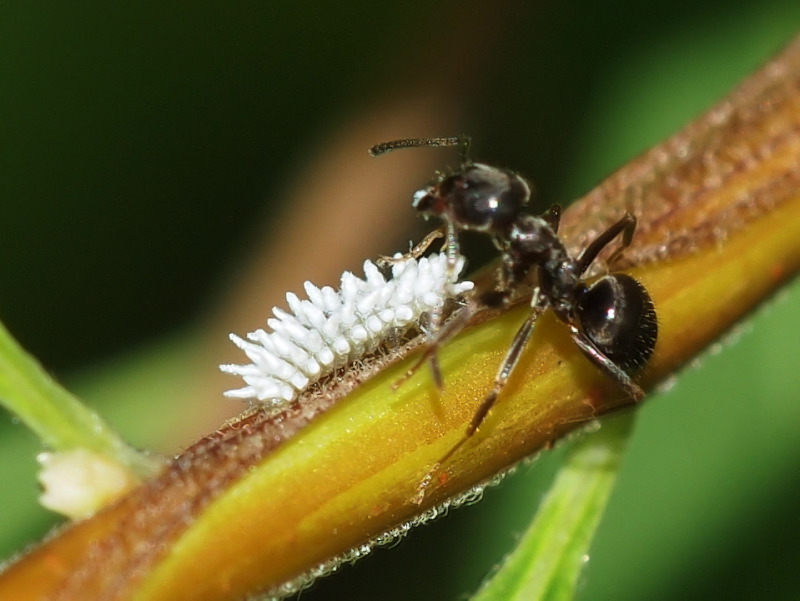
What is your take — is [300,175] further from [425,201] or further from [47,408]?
[47,408]

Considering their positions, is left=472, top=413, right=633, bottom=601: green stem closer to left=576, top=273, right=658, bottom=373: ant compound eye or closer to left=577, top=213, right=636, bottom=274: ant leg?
left=576, top=273, right=658, bottom=373: ant compound eye

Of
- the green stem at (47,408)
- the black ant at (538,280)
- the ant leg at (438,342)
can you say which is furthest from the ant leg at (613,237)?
the green stem at (47,408)

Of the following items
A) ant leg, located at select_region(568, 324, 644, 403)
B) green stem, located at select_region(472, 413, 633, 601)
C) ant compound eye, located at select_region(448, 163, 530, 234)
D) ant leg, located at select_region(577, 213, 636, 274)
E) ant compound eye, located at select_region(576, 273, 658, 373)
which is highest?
ant compound eye, located at select_region(448, 163, 530, 234)

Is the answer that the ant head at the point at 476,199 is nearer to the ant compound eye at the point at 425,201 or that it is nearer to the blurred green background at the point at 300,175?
the ant compound eye at the point at 425,201

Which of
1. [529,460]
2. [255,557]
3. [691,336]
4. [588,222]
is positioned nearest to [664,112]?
[588,222]

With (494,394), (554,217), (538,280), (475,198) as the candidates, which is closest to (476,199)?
(475,198)

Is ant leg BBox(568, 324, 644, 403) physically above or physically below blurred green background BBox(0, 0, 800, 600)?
below

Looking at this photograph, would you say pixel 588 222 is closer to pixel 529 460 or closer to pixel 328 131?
pixel 529 460

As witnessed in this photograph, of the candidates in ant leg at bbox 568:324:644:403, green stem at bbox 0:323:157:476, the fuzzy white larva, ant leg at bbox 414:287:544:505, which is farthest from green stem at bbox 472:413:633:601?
green stem at bbox 0:323:157:476
